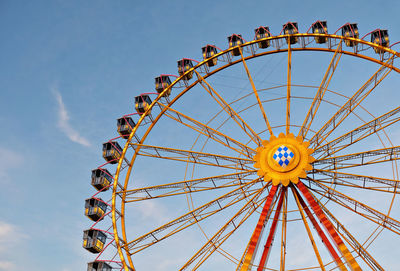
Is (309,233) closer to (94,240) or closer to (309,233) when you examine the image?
(309,233)

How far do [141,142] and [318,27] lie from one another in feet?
38.0

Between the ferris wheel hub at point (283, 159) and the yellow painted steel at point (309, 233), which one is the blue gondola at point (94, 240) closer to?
the ferris wheel hub at point (283, 159)

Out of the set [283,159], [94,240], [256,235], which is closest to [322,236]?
[256,235]

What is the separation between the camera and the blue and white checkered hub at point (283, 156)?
17719 millimetres

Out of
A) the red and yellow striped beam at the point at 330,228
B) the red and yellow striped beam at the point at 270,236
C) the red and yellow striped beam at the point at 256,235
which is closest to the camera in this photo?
the red and yellow striped beam at the point at 330,228

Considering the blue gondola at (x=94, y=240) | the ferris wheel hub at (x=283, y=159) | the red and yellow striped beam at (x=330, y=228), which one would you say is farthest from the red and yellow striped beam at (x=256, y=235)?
the blue gondola at (x=94, y=240)

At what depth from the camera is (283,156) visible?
1780cm

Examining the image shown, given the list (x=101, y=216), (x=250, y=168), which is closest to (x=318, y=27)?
(x=250, y=168)

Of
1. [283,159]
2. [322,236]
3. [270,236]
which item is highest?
[283,159]

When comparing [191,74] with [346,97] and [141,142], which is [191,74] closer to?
[141,142]

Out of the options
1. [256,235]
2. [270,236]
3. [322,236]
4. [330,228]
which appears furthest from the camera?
[270,236]

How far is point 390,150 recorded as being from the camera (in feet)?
57.3

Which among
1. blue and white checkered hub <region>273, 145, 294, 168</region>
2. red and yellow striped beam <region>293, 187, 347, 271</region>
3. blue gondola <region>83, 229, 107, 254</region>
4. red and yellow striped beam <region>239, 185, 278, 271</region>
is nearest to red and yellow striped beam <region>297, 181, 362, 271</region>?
red and yellow striped beam <region>293, 187, 347, 271</region>

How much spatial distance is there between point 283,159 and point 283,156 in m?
0.13
